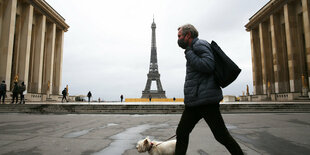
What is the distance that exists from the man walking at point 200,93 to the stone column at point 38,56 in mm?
31092

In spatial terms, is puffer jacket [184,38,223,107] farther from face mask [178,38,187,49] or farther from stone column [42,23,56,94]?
stone column [42,23,56,94]

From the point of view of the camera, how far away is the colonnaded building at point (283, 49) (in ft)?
78.6

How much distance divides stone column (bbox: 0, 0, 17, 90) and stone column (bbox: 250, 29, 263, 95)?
125 ft

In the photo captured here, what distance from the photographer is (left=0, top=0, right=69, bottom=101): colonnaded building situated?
22.1m

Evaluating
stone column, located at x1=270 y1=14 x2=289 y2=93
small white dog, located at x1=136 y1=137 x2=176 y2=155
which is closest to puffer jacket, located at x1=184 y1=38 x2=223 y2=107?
small white dog, located at x1=136 y1=137 x2=176 y2=155

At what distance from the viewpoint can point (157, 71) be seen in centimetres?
6612

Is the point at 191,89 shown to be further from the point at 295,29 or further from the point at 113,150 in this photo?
the point at 295,29

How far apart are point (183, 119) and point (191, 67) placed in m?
0.57

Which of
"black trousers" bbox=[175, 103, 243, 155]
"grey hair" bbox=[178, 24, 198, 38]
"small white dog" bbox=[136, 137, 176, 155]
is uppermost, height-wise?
"grey hair" bbox=[178, 24, 198, 38]

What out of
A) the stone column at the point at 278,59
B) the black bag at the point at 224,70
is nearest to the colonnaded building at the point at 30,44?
the black bag at the point at 224,70

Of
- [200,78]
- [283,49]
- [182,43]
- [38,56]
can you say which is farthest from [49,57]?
[283,49]

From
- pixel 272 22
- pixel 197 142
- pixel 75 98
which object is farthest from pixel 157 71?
pixel 197 142

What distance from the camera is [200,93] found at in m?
1.93

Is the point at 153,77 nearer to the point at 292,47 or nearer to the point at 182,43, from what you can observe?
the point at 292,47
